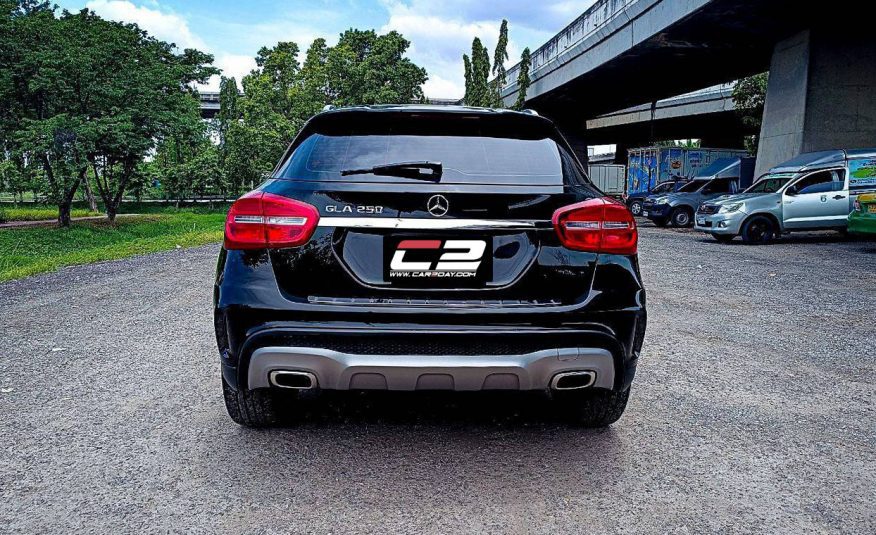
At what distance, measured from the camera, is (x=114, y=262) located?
12305mm

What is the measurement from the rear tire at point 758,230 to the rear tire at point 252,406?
583 inches

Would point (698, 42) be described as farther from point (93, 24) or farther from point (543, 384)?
point (93, 24)

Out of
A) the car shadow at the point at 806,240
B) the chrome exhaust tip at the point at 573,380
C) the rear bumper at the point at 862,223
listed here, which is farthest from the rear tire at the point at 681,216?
the chrome exhaust tip at the point at 573,380

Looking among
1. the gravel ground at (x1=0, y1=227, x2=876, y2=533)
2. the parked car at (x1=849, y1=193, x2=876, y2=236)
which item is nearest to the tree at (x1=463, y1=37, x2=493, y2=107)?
the parked car at (x1=849, y1=193, x2=876, y2=236)

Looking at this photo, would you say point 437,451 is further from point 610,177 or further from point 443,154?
point 610,177

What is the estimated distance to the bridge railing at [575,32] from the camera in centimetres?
2617

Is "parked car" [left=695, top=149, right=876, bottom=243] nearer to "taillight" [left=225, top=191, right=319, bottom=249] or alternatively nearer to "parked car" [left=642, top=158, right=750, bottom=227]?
"parked car" [left=642, top=158, right=750, bottom=227]

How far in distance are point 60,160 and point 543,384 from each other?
28.8m

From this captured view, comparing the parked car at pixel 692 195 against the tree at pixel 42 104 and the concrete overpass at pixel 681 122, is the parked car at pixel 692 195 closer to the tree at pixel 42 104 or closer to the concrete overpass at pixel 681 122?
the concrete overpass at pixel 681 122

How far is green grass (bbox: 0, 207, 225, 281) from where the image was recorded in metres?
12.8

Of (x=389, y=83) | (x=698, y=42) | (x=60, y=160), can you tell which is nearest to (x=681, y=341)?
(x=698, y=42)

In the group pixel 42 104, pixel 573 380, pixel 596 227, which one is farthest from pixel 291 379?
pixel 42 104

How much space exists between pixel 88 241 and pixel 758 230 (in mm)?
21692

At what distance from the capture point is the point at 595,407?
3.52 m
